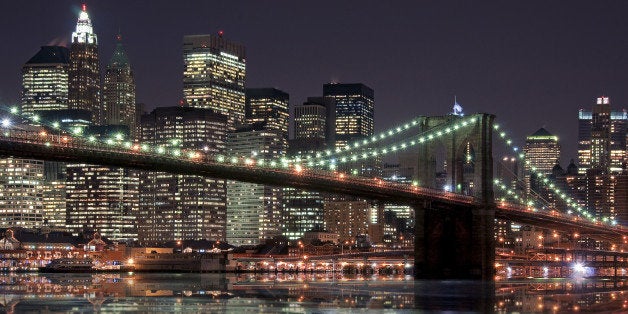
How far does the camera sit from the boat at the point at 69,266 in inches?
5477

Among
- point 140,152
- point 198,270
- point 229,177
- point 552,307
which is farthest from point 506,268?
point 552,307

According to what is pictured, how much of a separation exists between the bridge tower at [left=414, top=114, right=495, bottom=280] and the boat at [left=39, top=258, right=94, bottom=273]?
51536mm

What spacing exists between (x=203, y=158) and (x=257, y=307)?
3386 centimetres

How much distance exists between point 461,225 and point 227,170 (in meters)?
21.9

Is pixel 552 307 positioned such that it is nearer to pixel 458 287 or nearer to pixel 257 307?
pixel 257 307

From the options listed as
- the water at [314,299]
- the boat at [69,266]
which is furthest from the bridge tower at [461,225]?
the boat at [69,266]

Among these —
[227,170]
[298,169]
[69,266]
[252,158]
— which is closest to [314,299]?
[227,170]

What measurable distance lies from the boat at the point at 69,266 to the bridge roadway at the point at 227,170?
4666cm

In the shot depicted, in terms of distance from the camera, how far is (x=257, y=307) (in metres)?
55.7

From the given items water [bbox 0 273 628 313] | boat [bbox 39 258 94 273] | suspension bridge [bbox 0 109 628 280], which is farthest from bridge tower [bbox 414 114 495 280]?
boat [bbox 39 258 94 273]

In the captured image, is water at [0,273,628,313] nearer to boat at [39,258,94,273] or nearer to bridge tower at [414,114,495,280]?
bridge tower at [414,114,495,280]

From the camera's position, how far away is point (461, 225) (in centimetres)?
10006

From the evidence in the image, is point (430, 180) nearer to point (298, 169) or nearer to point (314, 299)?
point (298, 169)

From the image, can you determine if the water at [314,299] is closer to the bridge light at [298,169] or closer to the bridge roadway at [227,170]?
the bridge roadway at [227,170]
